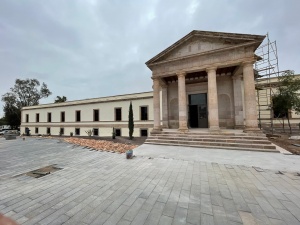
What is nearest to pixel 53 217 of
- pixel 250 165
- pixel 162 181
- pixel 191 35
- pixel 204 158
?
pixel 162 181

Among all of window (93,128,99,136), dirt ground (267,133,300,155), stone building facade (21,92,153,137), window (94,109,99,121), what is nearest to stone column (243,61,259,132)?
dirt ground (267,133,300,155)

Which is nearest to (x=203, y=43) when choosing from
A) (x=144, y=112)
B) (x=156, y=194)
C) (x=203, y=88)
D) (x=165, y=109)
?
(x=203, y=88)

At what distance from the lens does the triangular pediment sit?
8508 millimetres

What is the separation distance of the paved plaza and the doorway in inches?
310

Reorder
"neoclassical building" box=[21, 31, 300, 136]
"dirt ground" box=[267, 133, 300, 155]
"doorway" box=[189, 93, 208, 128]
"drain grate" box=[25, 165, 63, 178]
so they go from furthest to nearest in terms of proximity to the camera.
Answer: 1. "doorway" box=[189, 93, 208, 128]
2. "neoclassical building" box=[21, 31, 300, 136]
3. "dirt ground" box=[267, 133, 300, 155]
4. "drain grate" box=[25, 165, 63, 178]

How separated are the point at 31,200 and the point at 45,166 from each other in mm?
2638

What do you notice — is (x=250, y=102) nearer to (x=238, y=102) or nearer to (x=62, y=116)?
(x=238, y=102)

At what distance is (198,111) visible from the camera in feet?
42.8

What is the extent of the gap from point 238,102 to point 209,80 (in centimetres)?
347

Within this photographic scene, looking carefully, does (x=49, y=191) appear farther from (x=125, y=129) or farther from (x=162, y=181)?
(x=125, y=129)

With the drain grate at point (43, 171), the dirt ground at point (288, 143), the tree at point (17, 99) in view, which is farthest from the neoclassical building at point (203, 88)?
the tree at point (17, 99)

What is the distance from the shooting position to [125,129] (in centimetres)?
1895

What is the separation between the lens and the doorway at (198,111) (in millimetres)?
12767

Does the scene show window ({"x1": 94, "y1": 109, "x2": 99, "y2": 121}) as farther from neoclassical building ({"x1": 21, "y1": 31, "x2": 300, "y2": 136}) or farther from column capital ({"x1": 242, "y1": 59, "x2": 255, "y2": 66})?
column capital ({"x1": 242, "y1": 59, "x2": 255, "y2": 66})
